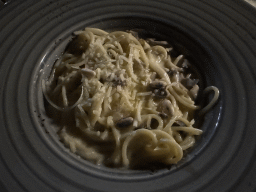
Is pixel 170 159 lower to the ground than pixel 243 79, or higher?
lower

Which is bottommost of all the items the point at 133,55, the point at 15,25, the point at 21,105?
the point at 21,105

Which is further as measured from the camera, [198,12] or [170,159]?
[198,12]

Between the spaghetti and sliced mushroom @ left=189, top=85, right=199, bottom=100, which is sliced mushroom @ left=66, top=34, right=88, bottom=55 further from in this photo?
sliced mushroom @ left=189, top=85, right=199, bottom=100

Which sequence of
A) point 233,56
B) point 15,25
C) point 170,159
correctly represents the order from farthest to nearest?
point 15,25, point 233,56, point 170,159

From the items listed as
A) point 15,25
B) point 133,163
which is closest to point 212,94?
point 133,163

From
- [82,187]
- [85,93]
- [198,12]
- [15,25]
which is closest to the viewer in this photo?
A: [82,187]

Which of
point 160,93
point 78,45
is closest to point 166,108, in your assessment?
point 160,93

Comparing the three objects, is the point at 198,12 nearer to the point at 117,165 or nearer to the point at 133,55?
the point at 133,55
